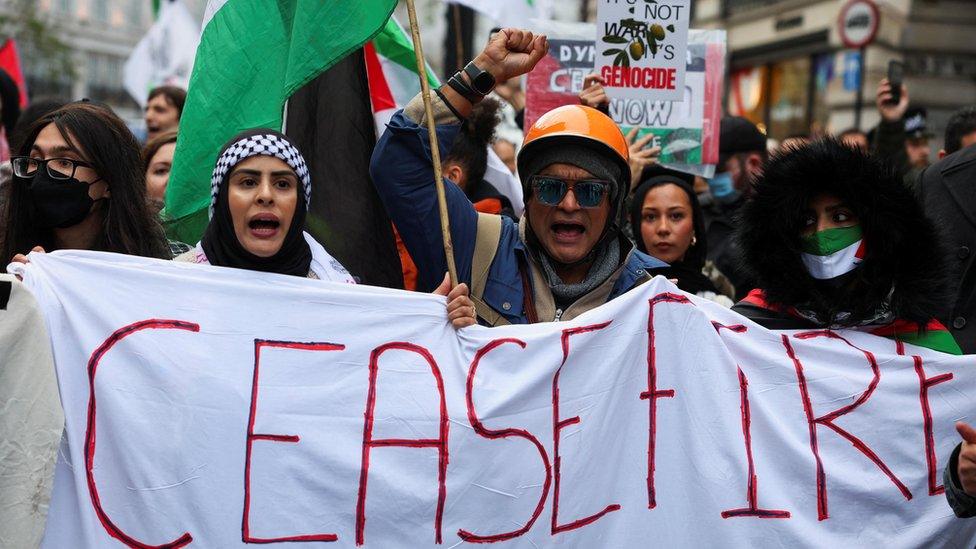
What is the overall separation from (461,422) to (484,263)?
509 millimetres

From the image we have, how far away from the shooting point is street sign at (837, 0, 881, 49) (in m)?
11.3

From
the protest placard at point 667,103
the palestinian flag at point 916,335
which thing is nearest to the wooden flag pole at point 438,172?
the palestinian flag at point 916,335

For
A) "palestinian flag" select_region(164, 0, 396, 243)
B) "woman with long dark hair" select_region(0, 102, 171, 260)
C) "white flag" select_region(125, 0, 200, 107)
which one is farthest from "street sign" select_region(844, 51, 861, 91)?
"woman with long dark hair" select_region(0, 102, 171, 260)

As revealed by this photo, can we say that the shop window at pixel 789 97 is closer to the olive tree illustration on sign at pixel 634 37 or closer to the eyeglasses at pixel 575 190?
the olive tree illustration on sign at pixel 634 37

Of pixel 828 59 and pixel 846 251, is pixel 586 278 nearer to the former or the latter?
pixel 846 251

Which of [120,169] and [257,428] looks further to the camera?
[120,169]

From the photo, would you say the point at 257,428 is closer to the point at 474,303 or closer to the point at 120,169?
the point at 474,303

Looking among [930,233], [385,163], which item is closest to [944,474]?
[930,233]

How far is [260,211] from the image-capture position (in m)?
3.12

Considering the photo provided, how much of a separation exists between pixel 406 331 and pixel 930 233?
1572 millimetres

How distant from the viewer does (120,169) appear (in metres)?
3.46

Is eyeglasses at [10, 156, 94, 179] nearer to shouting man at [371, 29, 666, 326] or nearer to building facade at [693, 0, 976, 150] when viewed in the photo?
shouting man at [371, 29, 666, 326]

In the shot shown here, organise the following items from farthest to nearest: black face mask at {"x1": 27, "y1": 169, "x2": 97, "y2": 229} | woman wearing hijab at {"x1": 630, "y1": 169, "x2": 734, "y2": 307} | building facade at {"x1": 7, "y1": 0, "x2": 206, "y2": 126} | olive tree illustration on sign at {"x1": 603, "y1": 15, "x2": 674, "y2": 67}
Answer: building facade at {"x1": 7, "y1": 0, "x2": 206, "y2": 126}
olive tree illustration on sign at {"x1": 603, "y1": 15, "x2": 674, "y2": 67}
woman wearing hijab at {"x1": 630, "y1": 169, "x2": 734, "y2": 307}
black face mask at {"x1": 27, "y1": 169, "x2": 97, "y2": 229}

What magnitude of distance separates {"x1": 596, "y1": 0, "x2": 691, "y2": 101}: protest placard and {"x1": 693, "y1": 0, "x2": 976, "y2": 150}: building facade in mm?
10225
